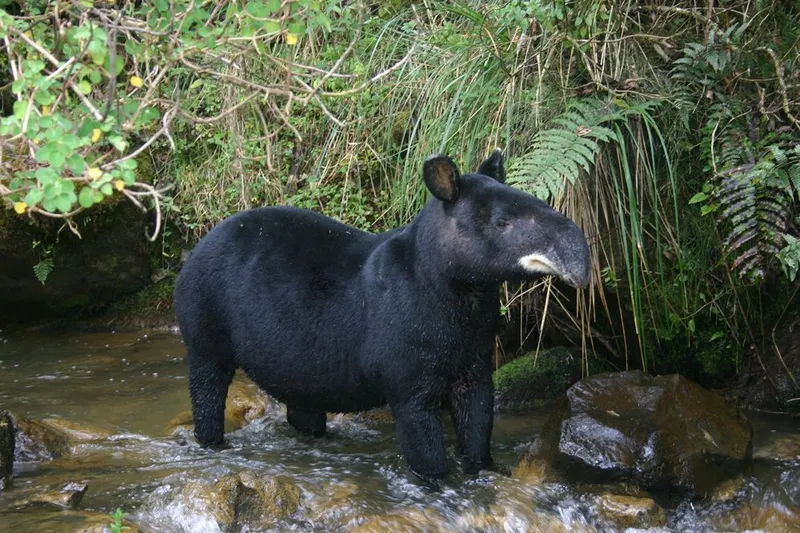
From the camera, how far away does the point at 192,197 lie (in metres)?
8.67

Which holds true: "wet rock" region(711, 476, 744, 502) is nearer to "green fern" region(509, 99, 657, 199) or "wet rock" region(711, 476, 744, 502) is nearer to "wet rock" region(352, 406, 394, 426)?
"green fern" region(509, 99, 657, 199)

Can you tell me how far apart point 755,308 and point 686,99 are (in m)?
1.51

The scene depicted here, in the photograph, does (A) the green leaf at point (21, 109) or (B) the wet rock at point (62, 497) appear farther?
(B) the wet rock at point (62, 497)

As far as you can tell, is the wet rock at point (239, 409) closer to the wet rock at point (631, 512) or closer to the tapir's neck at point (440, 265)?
the tapir's neck at point (440, 265)

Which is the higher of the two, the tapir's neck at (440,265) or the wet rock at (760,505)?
the tapir's neck at (440,265)

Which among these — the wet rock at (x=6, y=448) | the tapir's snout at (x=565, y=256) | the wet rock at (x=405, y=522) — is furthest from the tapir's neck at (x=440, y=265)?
the wet rock at (x=6, y=448)

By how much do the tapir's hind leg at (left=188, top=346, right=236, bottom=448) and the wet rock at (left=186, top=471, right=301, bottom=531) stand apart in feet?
3.14

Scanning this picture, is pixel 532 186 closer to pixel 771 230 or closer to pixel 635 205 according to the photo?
pixel 635 205

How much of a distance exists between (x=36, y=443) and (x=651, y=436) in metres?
3.64

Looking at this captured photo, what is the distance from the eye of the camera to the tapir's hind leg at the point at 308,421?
19.9ft

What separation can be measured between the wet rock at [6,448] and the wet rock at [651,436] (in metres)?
3.02

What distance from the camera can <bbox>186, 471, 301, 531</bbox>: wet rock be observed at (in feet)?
14.9

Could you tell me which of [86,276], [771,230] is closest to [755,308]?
[771,230]

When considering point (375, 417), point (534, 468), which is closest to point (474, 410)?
point (534, 468)
